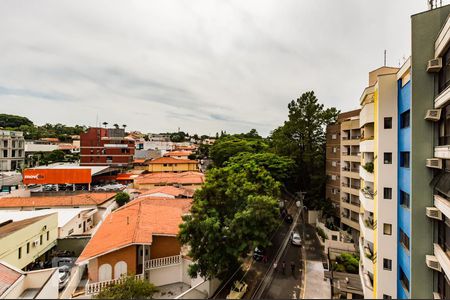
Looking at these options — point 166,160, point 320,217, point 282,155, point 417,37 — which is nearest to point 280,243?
point 320,217

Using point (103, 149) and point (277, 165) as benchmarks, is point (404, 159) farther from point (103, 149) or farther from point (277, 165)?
point (103, 149)

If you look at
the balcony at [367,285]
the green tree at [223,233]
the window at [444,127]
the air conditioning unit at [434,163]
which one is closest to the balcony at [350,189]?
the balcony at [367,285]

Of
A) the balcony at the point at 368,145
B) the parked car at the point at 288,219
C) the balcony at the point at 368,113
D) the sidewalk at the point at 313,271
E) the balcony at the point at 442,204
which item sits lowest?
the sidewalk at the point at 313,271

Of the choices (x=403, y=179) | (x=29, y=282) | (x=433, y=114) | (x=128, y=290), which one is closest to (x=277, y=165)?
(x=403, y=179)

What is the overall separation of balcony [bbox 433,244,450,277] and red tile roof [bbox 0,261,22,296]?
1729 centimetres

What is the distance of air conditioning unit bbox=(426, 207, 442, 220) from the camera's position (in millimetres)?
8211

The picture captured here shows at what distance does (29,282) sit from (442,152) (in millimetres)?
19043

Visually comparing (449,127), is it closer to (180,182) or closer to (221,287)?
(221,287)

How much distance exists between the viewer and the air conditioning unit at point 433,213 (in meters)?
8.21

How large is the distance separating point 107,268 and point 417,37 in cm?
1845

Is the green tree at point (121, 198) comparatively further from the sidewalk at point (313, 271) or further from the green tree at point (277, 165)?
the sidewalk at point (313, 271)

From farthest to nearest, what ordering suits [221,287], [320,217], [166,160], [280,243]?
[166,160] < [320,217] < [280,243] < [221,287]

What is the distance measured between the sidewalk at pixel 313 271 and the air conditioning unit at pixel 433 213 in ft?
19.7

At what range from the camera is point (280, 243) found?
22.7 metres
